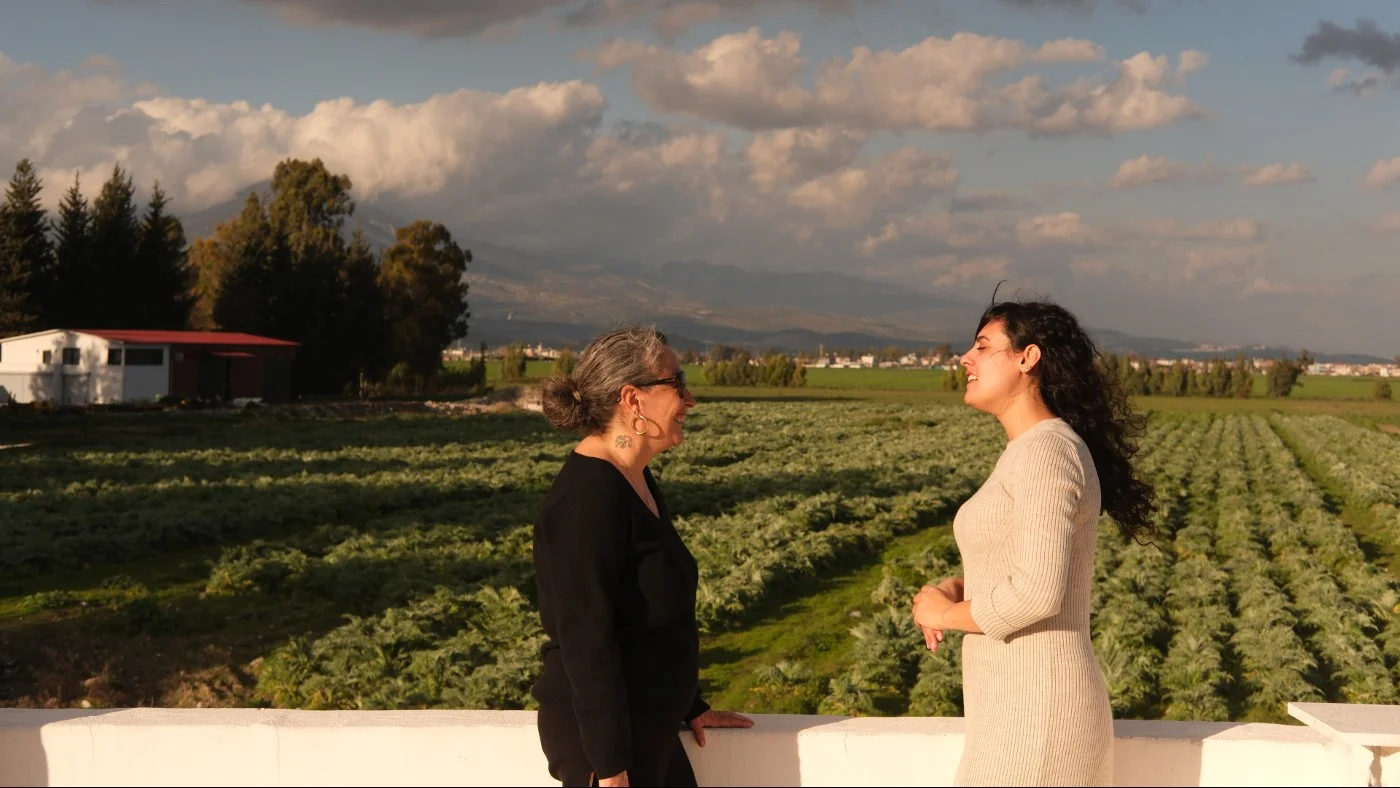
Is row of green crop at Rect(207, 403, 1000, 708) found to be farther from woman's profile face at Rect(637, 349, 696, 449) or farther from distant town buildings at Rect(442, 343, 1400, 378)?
distant town buildings at Rect(442, 343, 1400, 378)

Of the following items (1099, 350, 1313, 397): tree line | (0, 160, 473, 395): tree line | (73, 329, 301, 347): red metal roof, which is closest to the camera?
(73, 329, 301, 347): red metal roof

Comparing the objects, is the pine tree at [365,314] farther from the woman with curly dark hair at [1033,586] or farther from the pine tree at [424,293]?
the woman with curly dark hair at [1033,586]

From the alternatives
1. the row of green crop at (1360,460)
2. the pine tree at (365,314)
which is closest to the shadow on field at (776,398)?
the pine tree at (365,314)

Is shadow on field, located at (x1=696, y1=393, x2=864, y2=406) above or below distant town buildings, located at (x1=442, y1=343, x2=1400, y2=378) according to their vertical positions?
below

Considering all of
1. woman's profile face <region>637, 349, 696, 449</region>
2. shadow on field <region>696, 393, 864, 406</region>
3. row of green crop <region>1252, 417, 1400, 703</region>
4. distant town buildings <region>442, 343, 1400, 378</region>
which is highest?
distant town buildings <region>442, 343, 1400, 378</region>

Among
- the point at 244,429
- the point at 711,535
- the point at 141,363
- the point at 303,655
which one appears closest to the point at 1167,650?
the point at 711,535

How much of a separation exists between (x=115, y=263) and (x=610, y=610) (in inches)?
2019

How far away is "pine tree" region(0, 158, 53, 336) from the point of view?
43844 mm

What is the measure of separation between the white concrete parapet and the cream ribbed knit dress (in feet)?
1.05

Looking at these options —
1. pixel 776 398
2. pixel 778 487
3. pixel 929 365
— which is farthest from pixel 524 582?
pixel 929 365

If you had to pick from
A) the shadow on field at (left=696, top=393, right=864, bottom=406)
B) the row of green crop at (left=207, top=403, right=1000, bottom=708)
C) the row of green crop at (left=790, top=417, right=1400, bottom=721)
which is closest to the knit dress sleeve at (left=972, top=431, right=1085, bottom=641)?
the row of green crop at (left=790, top=417, right=1400, bottom=721)

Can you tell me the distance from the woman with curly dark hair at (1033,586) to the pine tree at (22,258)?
4903cm

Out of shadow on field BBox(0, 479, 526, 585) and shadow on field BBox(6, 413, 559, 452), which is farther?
shadow on field BBox(6, 413, 559, 452)

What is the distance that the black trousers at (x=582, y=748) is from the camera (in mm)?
2670
